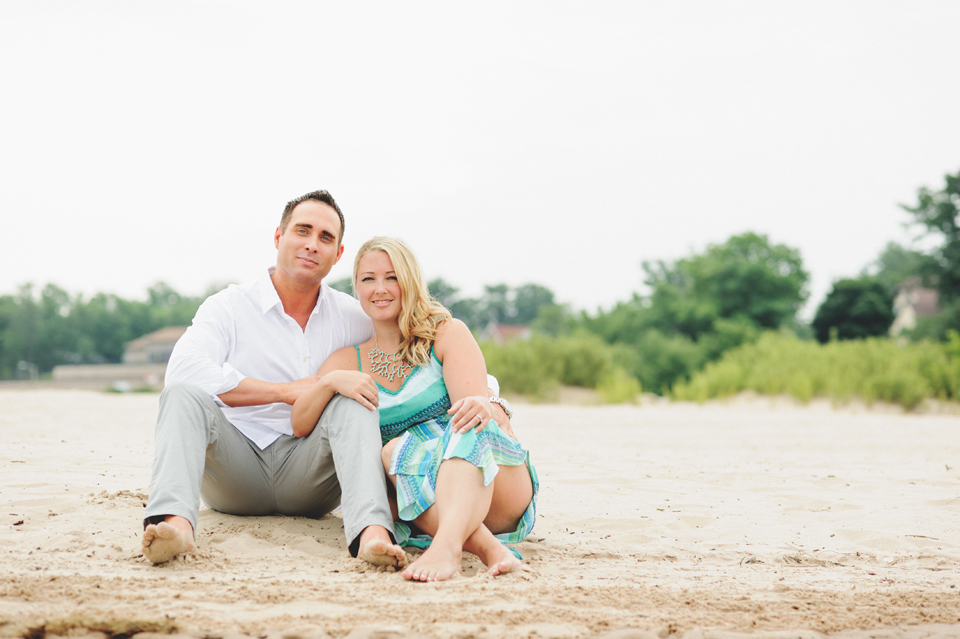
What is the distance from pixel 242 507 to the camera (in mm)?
3145

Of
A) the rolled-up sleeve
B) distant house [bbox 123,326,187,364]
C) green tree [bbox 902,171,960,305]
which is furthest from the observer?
distant house [bbox 123,326,187,364]

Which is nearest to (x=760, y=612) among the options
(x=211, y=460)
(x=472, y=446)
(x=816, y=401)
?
(x=472, y=446)

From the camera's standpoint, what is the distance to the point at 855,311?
31.0 m

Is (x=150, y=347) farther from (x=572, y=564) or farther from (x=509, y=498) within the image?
(x=572, y=564)

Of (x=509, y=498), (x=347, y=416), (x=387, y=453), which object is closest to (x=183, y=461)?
(x=347, y=416)

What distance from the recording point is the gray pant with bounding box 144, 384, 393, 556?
8.20 feet

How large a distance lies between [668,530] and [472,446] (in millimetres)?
1223

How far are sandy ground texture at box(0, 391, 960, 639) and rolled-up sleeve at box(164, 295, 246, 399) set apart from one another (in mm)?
603

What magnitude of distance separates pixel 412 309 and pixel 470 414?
64 cm

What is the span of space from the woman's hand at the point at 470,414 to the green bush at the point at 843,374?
1028 cm

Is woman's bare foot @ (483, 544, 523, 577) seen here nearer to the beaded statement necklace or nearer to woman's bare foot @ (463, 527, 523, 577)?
woman's bare foot @ (463, 527, 523, 577)

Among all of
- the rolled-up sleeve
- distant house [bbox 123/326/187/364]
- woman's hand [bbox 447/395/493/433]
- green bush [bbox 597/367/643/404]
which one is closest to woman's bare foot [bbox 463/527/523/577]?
woman's hand [bbox 447/395/493/433]

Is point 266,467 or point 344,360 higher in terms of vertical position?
point 344,360

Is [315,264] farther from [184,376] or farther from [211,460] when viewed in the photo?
[211,460]
